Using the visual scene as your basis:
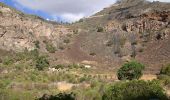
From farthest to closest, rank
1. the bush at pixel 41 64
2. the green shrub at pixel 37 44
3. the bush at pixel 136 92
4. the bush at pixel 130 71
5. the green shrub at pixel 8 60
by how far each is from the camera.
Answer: the green shrub at pixel 37 44, the green shrub at pixel 8 60, the bush at pixel 41 64, the bush at pixel 130 71, the bush at pixel 136 92

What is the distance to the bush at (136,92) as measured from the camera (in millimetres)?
25516

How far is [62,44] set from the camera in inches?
3123

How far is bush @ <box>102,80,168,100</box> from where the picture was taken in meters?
25.5

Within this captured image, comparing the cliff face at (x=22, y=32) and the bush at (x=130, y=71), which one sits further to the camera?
the cliff face at (x=22, y=32)

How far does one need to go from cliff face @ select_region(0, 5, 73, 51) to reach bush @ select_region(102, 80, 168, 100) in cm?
4741

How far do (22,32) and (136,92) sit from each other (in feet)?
172

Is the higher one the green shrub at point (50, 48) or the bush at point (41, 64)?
the green shrub at point (50, 48)

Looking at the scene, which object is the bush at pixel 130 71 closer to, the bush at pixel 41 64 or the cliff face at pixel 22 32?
the bush at pixel 41 64

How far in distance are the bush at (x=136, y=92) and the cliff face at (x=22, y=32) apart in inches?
1866

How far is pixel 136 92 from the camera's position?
85.5ft

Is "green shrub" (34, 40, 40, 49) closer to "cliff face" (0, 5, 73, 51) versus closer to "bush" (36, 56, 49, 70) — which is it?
"cliff face" (0, 5, 73, 51)

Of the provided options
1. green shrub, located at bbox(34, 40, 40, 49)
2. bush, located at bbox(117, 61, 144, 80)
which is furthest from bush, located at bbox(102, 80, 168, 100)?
green shrub, located at bbox(34, 40, 40, 49)

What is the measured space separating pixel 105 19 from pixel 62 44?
21.3 m

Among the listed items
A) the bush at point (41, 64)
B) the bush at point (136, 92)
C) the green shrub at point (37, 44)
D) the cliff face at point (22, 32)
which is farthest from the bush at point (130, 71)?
the green shrub at point (37, 44)
